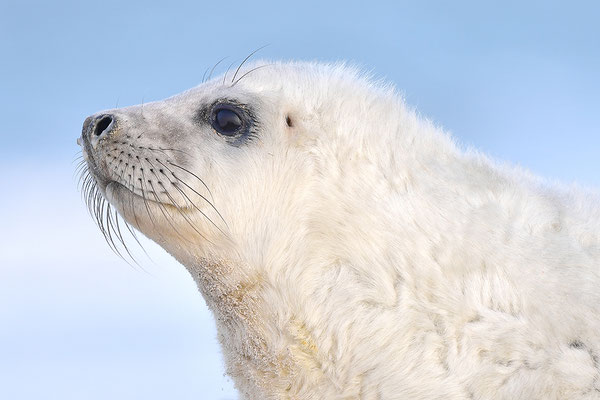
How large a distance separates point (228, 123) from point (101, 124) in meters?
0.90

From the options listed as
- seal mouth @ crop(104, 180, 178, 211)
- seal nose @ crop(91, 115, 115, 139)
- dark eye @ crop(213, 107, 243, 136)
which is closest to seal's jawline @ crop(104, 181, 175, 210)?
seal mouth @ crop(104, 180, 178, 211)

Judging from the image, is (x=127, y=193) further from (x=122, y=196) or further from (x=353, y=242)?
(x=353, y=242)

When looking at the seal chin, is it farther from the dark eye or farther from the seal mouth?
the dark eye

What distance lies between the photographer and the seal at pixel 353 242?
5035 millimetres

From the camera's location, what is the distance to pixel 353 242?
537 cm

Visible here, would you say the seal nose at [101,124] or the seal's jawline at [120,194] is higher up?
the seal nose at [101,124]

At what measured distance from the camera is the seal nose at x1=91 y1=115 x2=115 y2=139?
18.6ft

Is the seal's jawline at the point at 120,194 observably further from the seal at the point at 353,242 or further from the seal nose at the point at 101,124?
the seal nose at the point at 101,124

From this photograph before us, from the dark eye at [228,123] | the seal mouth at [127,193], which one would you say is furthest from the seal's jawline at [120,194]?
the dark eye at [228,123]

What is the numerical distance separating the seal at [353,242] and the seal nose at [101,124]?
10mm

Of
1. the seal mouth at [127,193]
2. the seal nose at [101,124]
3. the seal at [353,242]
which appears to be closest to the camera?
the seal at [353,242]

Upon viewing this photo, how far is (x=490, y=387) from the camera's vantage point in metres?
4.96

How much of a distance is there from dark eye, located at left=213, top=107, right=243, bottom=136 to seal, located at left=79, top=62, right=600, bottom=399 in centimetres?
1

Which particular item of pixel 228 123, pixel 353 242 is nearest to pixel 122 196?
pixel 228 123
